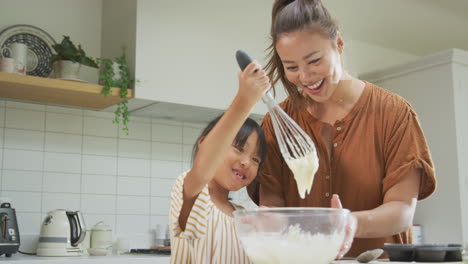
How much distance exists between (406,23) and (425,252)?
3468 mm

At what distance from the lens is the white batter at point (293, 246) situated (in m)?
0.84

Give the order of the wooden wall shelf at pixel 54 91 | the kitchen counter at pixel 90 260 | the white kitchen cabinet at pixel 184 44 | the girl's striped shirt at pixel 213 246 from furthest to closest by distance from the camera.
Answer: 1. the white kitchen cabinet at pixel 184 44
2. the wooden wall shelf at pixel 54 91
3. the kitchen counter at pixel 90 260
4. the girl's striped shirt at pixel 213 246

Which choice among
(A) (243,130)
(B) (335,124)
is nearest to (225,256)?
(A) (243,130)

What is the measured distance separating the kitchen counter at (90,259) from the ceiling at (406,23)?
6.54ft

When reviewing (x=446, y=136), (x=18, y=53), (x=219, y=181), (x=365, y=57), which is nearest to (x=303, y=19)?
(x=219, y=181)

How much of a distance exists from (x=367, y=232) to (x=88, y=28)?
8.66 feet

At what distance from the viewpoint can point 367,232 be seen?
1197 mm

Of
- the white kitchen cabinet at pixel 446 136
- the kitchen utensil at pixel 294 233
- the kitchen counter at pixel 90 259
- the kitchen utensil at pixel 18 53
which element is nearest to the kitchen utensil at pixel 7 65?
the kitchen utensil at pixel 18 53

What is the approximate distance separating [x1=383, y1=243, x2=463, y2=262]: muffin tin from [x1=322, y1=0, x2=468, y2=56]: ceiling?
290 cm

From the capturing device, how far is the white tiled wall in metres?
3.06

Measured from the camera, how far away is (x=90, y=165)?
3266 millimetres

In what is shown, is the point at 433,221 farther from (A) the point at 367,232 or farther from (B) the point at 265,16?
(A) the point at 367,232

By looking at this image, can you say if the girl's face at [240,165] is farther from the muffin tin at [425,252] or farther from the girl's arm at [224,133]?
the muffin tin at [425,252]

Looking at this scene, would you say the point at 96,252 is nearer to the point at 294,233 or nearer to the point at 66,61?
the point at 66,61
